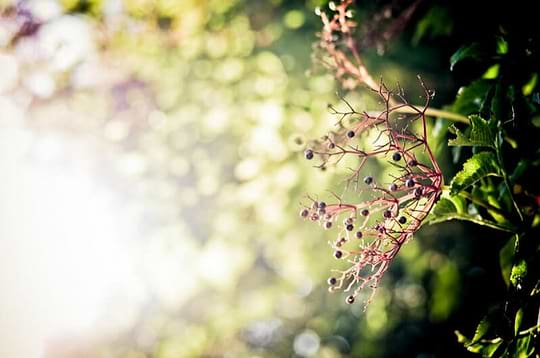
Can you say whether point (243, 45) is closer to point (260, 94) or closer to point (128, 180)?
point (260, 94)

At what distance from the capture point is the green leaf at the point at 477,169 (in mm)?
956

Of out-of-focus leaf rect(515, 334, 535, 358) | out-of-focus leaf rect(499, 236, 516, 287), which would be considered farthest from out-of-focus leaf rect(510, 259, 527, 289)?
out-of-focus leaf rect(499, 236, 516, 287)

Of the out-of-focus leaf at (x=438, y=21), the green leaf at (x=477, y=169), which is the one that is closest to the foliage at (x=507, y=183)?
→ the green leaf at (x=477, y=169)

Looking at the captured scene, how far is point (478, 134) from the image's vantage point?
94 cm

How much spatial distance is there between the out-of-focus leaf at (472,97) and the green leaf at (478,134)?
1.15ft

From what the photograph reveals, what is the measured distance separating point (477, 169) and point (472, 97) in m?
0.41

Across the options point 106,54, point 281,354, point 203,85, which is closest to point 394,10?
point 203,85

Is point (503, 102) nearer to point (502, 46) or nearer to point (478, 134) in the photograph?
point (502, 46)

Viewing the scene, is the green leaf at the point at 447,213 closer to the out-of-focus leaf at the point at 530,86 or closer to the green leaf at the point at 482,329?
the green leaf at the point at 482,329

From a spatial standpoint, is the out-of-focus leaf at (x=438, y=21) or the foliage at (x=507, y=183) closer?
the foliage at (x=507, y=183)

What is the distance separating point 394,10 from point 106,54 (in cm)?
205

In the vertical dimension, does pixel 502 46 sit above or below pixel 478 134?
above

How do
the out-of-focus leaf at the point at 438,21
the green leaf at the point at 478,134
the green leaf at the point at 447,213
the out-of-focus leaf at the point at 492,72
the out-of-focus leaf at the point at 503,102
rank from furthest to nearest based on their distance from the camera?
the out-of-focus leaf at the point at 438,21
the out-of-focus leaf at the point at 492,72
the out-of-focus leaf at the point at 503,102
the green leaf at the point at 447,213
the green leaf at the point at 478,134

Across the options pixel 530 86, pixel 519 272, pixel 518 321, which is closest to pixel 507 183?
pixel 519 272
